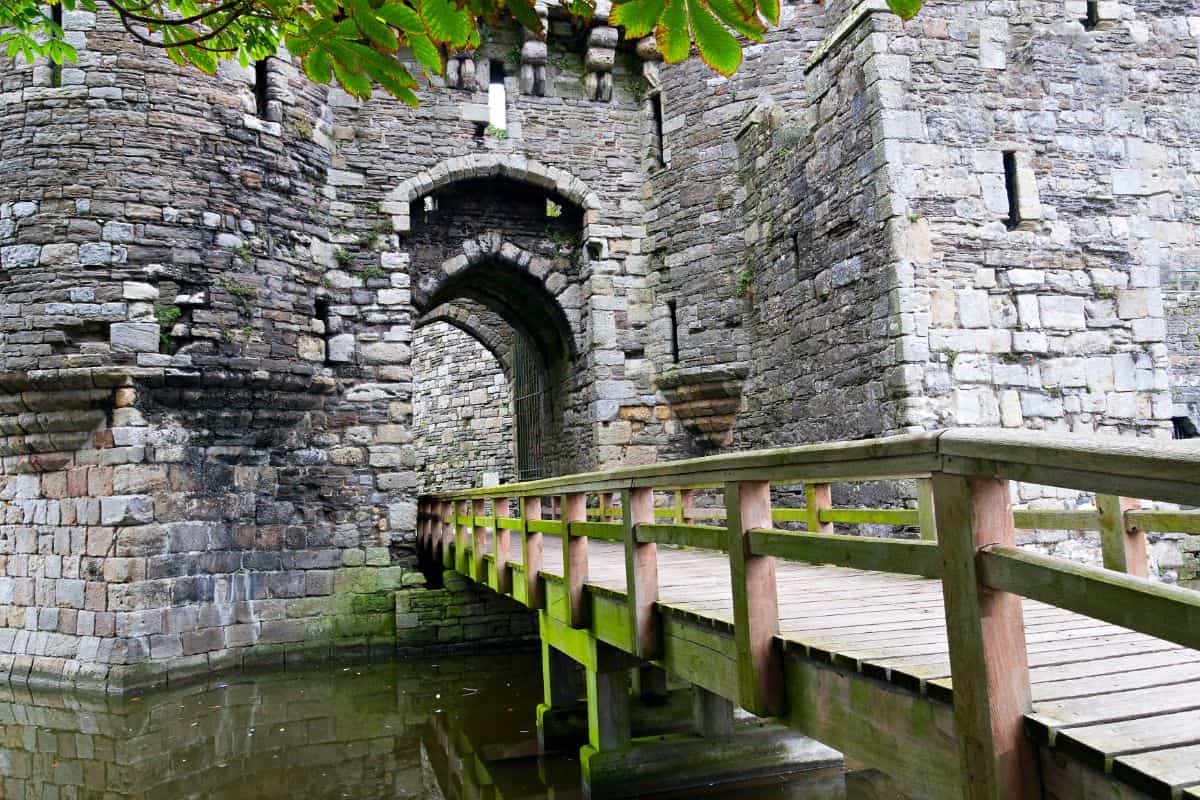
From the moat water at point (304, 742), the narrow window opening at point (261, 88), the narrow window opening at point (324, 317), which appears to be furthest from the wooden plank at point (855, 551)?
the narrow window opening at point (261, 88)

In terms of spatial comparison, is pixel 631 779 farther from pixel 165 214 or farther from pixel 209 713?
pixel 165 214

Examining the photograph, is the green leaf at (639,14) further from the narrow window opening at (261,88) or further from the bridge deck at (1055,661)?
the narrow window opening at (261,88)

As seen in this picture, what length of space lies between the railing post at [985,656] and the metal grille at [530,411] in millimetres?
9113

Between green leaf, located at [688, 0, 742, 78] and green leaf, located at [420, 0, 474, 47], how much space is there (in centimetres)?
49

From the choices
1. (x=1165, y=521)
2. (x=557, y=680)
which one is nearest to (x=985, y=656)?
(x=1165, y=521)

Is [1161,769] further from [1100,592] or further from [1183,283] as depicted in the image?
[1183,283]

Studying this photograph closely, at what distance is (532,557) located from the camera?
5129 mm

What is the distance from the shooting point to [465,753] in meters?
5.43

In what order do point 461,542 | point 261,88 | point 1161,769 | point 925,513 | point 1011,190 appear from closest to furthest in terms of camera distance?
point 1161,769
point 925,513
point 1011,190
point 461,542
point 261,88

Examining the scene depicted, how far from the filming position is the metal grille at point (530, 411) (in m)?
11.2

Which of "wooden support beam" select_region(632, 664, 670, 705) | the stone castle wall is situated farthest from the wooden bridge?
the stone castle wall

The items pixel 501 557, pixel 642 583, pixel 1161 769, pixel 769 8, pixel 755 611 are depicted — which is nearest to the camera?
pixel 1161 769

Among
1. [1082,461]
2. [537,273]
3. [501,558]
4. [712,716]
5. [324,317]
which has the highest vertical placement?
[537,273]

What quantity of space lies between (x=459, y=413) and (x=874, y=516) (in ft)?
39.7
